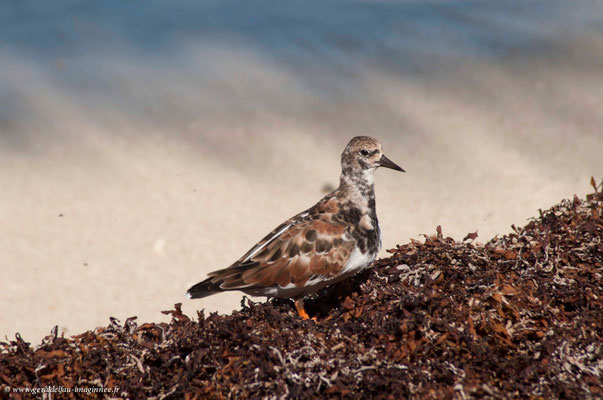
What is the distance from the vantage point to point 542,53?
390 inches

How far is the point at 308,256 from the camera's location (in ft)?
15.5

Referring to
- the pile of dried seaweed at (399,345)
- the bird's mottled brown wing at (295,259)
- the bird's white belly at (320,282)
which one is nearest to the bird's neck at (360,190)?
the bird's mottled brown wing at (295,259)

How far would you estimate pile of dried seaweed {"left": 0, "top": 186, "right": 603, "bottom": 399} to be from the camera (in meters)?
3.41

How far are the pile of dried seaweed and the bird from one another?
260 mm

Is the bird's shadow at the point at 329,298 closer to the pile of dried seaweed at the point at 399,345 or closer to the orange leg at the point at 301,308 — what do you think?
the orange leg at the point at 301,308

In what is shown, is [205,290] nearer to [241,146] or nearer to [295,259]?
[295,259]

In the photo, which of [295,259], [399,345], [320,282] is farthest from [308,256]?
[399,345]

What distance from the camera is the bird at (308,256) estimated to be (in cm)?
465

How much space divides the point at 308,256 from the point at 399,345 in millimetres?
1212

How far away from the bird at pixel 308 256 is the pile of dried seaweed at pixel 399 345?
260 millimetres

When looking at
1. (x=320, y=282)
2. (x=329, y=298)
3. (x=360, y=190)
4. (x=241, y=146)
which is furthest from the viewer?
(x=241, y=146)

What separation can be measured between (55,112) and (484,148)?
584 cm

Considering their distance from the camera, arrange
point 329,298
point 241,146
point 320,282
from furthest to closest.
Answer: point 241,146 < point 329,298 < point 320,282

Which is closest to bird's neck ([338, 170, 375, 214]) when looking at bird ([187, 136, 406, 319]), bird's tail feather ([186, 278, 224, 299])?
bird ([187, 136, 406, 319])
